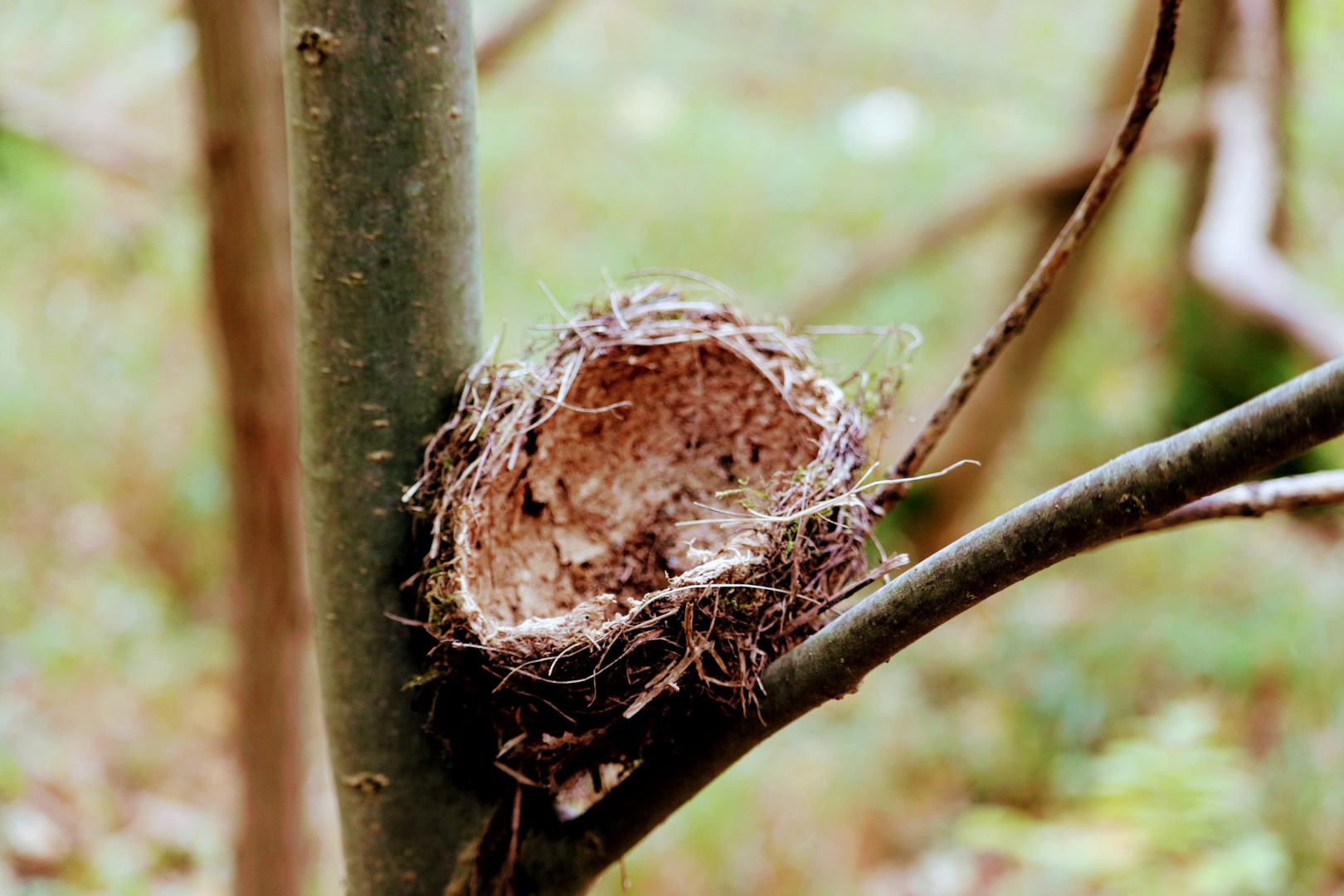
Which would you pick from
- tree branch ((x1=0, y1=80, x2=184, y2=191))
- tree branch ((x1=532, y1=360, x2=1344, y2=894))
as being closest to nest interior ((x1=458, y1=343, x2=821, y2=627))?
tree branch ((x1=532, y1=360, x2=1344, y2=894))

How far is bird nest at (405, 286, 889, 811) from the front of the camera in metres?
0.78

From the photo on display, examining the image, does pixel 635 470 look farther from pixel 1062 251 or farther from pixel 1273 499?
pixel 1273 499

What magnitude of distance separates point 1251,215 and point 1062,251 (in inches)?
64.4

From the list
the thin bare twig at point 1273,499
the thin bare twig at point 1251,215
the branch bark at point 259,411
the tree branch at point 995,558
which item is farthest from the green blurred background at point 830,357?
the thin bare twig at point 1273,499

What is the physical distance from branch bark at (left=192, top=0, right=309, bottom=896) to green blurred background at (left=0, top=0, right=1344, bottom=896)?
25 cm

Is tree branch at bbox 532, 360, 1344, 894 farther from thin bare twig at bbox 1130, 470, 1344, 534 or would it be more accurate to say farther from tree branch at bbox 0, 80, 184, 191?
tree branch at bbox 0, 80, 184, 191

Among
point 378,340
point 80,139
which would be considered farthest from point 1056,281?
point 80,139

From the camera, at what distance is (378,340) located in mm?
827

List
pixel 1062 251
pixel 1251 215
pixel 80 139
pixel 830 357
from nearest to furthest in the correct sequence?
1. pixel 1062 251
2. pixel 830 357
3. pixel 1251 215
4. pixel 80 139

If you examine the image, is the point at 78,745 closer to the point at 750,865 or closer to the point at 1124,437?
the point at 750,865

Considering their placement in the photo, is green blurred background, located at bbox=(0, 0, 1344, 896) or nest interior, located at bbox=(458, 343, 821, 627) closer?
nest interior, located at bbox=(458, 343, 821, 627)

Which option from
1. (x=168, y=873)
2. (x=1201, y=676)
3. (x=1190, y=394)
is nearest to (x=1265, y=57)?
(x=1190, y=394)

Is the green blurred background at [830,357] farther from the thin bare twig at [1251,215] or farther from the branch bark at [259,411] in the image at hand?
the thin bare twig at [1251,215]

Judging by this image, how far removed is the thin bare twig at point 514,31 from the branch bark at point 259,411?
585mm
